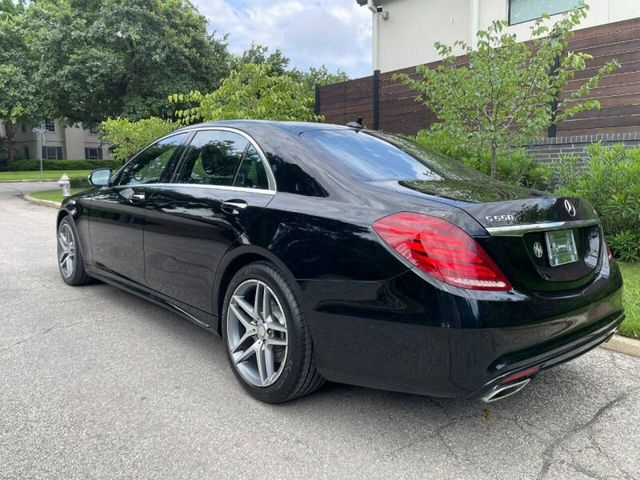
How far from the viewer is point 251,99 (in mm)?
9086

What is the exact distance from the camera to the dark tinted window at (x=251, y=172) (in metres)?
3.23

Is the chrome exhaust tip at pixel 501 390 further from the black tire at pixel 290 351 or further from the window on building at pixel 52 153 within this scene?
the window on building at pixel 52 153

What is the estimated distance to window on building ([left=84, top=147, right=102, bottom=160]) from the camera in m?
53.4

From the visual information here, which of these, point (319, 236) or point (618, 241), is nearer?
point (319, 236)

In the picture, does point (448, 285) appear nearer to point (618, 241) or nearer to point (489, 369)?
point (489, 369)

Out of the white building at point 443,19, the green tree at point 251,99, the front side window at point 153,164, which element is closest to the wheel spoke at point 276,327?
the front side window at point 153,164

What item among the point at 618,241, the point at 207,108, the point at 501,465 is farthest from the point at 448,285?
the point at 207,108

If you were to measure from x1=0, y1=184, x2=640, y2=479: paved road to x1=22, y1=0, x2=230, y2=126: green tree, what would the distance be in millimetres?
17595

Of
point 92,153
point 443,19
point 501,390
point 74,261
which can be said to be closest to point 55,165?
point 92,153

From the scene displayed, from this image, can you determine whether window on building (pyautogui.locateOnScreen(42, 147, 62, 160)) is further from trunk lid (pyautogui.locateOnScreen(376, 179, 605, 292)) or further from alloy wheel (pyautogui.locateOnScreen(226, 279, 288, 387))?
trunk lid (pyautogui.locateOnScreen(376, 179, 605, 292))

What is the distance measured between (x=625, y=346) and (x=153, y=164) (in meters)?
3.82

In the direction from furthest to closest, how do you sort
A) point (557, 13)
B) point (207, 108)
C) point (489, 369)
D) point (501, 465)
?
point (557, 13) → point (207, 108) → point (501, 465) → point (489, 369)

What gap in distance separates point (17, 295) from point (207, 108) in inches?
194

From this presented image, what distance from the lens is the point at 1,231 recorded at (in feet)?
32.7
